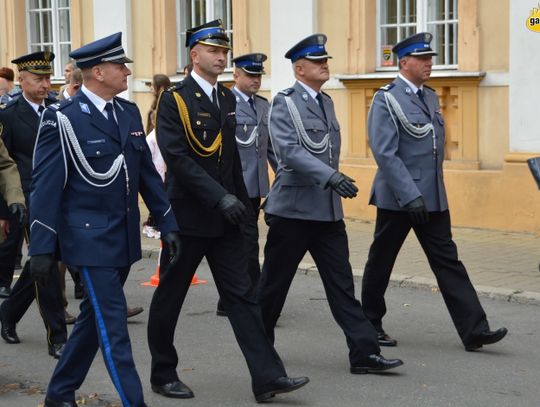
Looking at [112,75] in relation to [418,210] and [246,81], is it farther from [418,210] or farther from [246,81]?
[246,81]

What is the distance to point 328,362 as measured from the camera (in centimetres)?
738

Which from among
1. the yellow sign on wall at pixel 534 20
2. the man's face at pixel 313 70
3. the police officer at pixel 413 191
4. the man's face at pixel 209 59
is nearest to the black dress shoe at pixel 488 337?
the police officer at pixel 413 191

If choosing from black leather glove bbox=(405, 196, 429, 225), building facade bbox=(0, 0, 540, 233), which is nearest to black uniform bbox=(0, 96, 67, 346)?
black leather glove bbox=(405, 196, 429, 225)

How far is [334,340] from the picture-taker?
8.02 meters

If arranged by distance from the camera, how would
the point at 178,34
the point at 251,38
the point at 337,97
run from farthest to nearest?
the point at 178,34, the point at 251,38, the point at 337,97

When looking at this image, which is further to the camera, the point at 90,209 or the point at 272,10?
the point at 272,10

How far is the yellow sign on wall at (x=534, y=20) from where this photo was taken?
40.4 feet

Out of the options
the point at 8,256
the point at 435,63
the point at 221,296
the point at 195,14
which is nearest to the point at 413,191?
the point at 221,296

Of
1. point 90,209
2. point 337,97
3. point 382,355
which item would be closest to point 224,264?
point 90,209

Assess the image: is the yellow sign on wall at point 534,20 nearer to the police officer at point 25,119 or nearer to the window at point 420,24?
the window at point 420,24

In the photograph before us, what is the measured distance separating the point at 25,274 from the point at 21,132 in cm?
106

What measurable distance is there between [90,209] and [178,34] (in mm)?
11291

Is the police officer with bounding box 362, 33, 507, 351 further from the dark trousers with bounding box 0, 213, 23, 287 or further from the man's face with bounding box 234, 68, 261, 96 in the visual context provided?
the dark trousers with bounding box 0, 213, 23, 287

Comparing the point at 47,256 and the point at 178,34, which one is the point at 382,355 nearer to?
the point at 47,256
